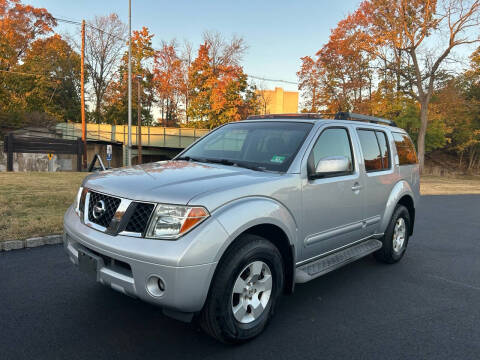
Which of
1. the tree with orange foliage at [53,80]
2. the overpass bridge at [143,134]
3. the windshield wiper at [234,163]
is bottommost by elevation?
the windshield wiper at [234,163]

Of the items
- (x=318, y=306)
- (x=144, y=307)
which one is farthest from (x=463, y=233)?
(x=144, y=307)

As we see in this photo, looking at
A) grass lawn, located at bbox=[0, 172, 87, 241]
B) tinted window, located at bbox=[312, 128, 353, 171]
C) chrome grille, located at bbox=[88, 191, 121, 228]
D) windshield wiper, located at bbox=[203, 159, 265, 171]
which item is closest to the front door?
tinted window, located at bbox=[312, 128, 353, 171]

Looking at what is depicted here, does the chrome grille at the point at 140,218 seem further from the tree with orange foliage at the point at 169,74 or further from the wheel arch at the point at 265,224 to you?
the tree with orange foliage at the point at 169,74

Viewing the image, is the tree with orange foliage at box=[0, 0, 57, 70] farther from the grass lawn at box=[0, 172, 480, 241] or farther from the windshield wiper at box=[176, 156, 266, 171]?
the windshield wiper at box=[176, 156, 266, 171]

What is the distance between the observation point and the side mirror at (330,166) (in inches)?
135

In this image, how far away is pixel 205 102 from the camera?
33.3 metres

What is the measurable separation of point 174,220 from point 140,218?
27 cm

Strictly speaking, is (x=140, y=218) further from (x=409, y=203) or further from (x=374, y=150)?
(x=409, y=203)

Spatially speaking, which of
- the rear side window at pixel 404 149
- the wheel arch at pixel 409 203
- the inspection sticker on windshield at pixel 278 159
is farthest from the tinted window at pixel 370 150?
the inspection sticker on windshield at pixel 278 159

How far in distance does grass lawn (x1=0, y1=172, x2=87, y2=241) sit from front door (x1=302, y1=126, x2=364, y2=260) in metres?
4.11

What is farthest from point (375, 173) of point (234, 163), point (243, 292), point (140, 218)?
point (140, 218)

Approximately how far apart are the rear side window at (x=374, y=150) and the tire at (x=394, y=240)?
719 millimetres

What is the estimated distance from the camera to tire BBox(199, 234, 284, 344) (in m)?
2.62

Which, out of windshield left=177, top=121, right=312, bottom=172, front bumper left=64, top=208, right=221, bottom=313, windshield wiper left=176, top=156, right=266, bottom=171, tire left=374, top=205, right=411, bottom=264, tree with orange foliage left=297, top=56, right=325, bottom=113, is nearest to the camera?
front bumper left=64, top=208, right=221, bottom=313
